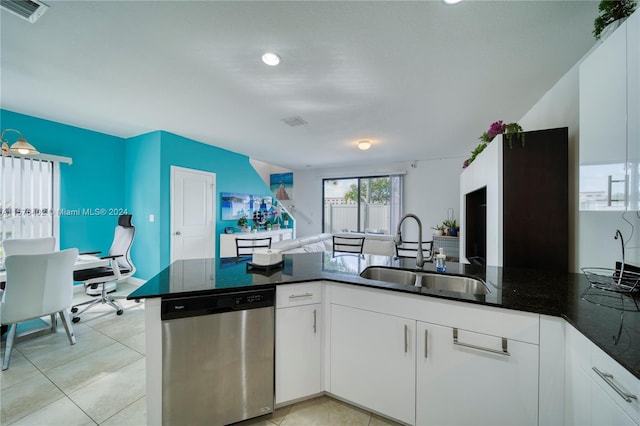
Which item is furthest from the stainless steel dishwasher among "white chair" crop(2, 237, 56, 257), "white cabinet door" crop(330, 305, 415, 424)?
"white chair" crop(2, 237, 56, 257)

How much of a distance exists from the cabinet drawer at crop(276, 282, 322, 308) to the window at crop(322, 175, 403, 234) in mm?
4730

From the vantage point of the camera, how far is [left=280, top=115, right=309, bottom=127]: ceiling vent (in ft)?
10.3

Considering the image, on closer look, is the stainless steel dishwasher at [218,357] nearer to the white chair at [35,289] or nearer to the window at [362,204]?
the white chair at [35,289]

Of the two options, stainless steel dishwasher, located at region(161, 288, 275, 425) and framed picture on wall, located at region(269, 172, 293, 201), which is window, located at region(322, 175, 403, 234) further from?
stainless steel dishwasher, located at region(161, 288, 275, 425)

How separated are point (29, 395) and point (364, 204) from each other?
6083 millimetres

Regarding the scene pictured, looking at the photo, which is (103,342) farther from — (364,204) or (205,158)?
(364,204)

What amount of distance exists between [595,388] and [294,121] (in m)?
3.30

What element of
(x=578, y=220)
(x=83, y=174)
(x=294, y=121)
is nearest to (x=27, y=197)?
(x=83, y=174)

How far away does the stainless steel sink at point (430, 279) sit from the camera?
5.08 ft

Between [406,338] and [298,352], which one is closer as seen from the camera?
[406,338]

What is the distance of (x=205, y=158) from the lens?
440cm

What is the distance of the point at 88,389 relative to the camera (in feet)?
5.62

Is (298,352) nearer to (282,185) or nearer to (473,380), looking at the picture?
(473,380)

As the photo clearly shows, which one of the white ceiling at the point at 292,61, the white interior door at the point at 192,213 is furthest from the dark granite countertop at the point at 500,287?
the white interior door at the point at 192,213
